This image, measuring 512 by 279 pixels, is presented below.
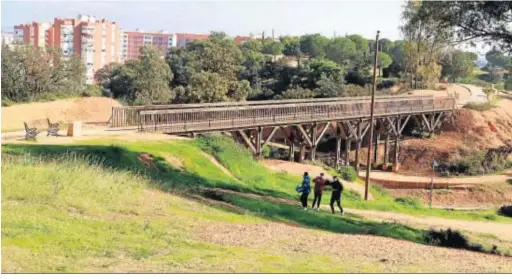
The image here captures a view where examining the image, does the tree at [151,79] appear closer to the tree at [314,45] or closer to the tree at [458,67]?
the tree at [458,67]

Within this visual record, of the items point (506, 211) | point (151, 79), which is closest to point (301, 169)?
point (506, 211)

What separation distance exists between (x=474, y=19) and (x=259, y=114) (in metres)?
13.5

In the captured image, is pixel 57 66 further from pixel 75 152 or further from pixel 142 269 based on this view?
pixel 142 269

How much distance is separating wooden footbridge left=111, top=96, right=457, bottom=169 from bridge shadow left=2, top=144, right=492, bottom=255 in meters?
4.89

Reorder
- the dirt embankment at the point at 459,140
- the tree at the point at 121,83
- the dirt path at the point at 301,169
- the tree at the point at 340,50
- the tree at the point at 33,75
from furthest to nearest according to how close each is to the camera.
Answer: the tree at the point at 340,50 < the tree at the point at 121,83 < the dirt embankment at the point at 459,140 < the tree at the point at 33,75 < the dirt path at the point at 301,169

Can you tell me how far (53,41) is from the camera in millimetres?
108875

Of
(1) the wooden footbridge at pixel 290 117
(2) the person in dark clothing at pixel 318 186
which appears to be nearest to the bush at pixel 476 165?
(1) the wooden footbridge at pixel 290 117

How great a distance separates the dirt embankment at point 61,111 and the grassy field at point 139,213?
12.8 metres

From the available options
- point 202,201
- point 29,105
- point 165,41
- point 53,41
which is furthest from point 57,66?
point 165,41

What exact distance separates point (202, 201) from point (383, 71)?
5577 centimetres

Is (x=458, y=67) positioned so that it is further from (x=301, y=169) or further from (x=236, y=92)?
(x=301, y=169)

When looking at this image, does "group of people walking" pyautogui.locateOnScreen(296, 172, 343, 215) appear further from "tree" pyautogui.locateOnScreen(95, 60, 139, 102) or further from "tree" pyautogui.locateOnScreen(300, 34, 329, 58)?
"tree" pyautogui.locateOnScreen(300, 34, 329, 58)

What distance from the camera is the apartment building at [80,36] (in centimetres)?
10950

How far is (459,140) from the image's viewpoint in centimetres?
4266
